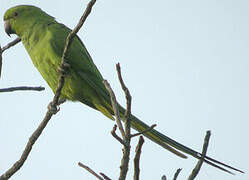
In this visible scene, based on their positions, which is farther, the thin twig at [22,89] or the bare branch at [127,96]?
the thin twig at [22,89]

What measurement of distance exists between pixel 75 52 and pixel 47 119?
151cm

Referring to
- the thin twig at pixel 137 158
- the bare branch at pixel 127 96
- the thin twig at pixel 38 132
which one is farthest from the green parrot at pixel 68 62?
the thin twig at pixel 137 158

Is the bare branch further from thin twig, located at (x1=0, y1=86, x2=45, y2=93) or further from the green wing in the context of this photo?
the green wing

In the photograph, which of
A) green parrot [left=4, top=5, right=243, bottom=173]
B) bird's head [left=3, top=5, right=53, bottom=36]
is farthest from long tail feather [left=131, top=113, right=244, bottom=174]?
bird's head [left=3, top=5, right=53, bottom=36]

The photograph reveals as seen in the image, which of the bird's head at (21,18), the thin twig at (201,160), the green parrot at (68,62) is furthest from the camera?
the bird's head at (21,18)

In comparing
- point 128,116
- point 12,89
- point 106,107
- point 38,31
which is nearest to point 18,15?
point 38,31

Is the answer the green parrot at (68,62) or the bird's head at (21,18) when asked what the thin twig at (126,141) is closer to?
the green parrot at (68,62)

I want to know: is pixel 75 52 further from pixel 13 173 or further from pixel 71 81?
pixel 13 173

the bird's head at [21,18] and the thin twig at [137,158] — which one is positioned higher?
the bird's head at [21,18]

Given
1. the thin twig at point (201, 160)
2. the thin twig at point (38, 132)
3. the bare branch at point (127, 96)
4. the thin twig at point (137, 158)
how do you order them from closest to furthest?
the thin twig at point (137, 158) → the bare branch at point (127, 96) → the thin twig at point (201, 160) → the thin twig at point (38, 132)

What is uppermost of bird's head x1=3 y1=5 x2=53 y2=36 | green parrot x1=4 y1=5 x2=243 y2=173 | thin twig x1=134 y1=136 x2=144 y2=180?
bird's head x1=3 y1=5 x2=53 y2=36

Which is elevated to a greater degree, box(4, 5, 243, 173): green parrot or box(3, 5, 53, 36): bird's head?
box(3, 5, 53, 36): bird's head

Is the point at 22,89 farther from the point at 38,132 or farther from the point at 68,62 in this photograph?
the point at 68,62

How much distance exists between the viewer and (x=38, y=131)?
294 centimetres
